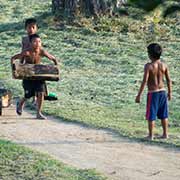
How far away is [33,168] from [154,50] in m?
2.82

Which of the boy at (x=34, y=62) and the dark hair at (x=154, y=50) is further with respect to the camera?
the boy at (x=34, y=62)

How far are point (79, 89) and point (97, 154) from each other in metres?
4.84

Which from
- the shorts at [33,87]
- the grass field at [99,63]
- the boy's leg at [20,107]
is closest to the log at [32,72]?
the shorts at [33,87]

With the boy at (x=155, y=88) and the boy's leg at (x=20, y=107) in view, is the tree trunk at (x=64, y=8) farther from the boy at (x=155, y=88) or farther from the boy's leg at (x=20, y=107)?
the boy at (x=155, y=88)

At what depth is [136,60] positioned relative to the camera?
1689 cm

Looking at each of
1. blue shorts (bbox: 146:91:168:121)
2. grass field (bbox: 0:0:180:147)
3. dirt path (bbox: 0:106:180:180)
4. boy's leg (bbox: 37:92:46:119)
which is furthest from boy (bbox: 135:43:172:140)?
boy's leg (bbox: 37:92:46:119)

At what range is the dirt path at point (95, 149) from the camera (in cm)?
812

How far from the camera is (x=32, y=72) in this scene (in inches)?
433

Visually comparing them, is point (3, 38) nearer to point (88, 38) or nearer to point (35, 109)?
point (88, 38)

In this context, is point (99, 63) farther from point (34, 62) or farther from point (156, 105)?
point (156, 105)

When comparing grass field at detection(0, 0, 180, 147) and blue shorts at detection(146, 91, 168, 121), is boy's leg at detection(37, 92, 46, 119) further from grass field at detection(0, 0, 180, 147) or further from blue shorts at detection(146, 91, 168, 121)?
blue shorts at detection(146, 91, 168, 121)

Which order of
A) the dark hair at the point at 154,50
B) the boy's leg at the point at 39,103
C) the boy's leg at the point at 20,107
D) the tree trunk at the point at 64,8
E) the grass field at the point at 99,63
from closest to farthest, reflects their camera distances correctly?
the dark hair at the point at 154,50
the boy's leg at the point at 39,103
the boy's leg at the point at 20,107
the grass field at the point at 99,63
the tree trunk at the point at 64,8

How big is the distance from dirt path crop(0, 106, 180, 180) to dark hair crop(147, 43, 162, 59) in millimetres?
1178

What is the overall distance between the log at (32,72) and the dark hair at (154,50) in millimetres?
1967
